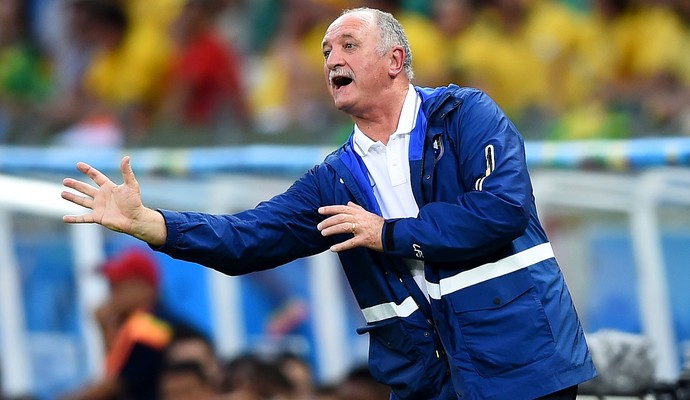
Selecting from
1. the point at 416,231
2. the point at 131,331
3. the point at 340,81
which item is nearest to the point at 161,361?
the point at 131,331

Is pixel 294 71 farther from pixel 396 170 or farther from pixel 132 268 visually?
pixel 396 170

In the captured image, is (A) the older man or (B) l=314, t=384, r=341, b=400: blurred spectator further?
(B) l=314, t=384, r=341, b=400: blurred spectator

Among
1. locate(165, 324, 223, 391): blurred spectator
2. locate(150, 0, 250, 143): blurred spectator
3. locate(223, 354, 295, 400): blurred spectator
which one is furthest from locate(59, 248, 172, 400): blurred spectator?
locate(150, 0, 250, 143): blurred spectator

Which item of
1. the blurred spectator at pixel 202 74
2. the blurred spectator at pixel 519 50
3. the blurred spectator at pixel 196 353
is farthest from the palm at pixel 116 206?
the blurred spectator at pixel 202 74

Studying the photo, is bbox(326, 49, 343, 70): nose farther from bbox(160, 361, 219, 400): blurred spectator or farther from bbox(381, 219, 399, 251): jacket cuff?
bbox(160, 361, 219, 400): blurred spectator

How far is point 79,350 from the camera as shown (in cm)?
941

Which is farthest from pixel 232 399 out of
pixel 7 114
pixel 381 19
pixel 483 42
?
pixel 7 114

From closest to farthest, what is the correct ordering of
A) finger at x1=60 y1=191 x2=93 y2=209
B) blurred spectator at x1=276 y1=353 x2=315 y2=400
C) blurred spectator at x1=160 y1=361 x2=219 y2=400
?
finger at x1=60 y1=191 x2=93 y2=209
blurred spectator at x1=276 y1=353 x2=315 y2=400
blurred spectator at x1=160 y1=361 x2=219 y2=400

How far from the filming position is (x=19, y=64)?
45.1 feet

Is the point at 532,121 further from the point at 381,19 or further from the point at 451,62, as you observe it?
the point at 381,19

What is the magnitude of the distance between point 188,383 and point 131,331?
0.56 meters

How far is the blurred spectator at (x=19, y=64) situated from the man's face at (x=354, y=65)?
7.96 meters

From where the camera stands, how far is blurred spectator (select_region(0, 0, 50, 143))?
13.3m

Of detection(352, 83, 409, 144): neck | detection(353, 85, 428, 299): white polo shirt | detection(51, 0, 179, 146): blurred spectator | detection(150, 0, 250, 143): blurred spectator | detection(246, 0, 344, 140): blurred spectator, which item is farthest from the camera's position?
detection(51, 0, 179, 146): blurred spectator
